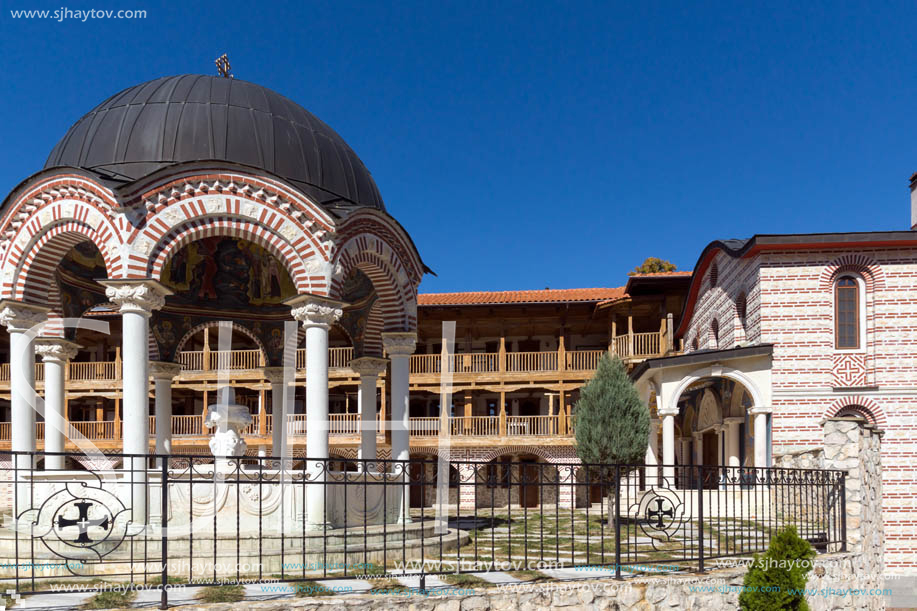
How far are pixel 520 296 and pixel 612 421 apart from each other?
16577mm

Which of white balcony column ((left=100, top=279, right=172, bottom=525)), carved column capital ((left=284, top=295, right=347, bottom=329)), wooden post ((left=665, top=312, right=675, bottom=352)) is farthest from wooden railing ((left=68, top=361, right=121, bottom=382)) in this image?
carved column capital ((left=284, top=295, right=347, bottom=329))

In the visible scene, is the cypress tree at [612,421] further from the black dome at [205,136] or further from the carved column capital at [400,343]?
the black dome at [205,136]

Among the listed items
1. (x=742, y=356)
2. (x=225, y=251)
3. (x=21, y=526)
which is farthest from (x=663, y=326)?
(x=21, y=526)

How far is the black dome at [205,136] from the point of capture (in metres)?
12.0

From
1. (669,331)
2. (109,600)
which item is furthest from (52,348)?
(669,331)

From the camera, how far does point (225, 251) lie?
15562mm

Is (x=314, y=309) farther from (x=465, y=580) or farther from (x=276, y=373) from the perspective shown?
(x=276, y=373)

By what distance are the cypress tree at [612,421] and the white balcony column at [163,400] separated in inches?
306

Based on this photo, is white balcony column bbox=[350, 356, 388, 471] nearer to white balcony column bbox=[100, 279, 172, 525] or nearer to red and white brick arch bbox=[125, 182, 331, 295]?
red and white brick arch bbox=[125, 182, 331, 295]

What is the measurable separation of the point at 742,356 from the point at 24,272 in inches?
573

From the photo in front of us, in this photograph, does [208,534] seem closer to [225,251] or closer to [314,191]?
[314,191]

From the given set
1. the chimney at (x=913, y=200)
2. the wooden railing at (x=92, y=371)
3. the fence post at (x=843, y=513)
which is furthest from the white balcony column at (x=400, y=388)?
the wooden railing at (x=92, y=371)

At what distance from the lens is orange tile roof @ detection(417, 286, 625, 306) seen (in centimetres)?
3228

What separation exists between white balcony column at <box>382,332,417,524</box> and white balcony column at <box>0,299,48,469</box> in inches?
194
